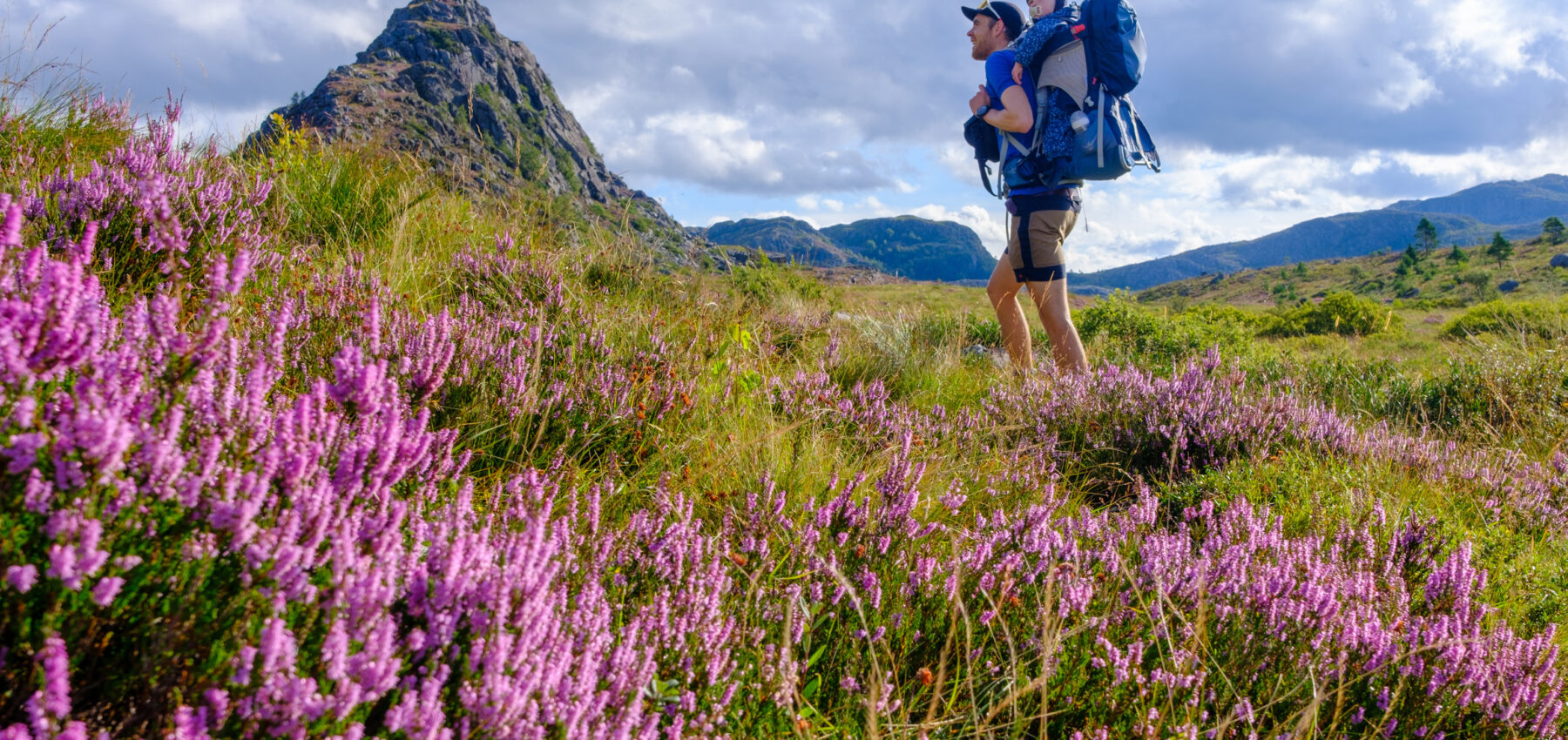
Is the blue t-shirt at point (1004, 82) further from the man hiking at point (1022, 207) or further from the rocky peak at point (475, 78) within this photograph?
the rocky peak at point (475, 78)

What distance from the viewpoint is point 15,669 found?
92cm

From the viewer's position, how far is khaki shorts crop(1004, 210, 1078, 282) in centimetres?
466

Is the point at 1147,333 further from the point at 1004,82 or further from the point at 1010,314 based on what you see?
the point at 1004,82

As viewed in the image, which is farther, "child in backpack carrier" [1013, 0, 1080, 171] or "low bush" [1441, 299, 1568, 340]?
"low bush" [1441, 299, 1568, 340]

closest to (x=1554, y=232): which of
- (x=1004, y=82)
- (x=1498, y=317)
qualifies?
(x=1498, y=317)

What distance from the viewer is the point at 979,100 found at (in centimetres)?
468

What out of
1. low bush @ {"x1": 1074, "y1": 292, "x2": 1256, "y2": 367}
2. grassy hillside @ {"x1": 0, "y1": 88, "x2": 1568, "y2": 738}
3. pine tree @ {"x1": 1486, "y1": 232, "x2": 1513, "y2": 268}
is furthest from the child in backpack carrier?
pine tree @ {"x1": 1486, "y1": 232, "x2": 1513, "y2": 268}

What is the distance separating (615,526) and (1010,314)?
381 cm

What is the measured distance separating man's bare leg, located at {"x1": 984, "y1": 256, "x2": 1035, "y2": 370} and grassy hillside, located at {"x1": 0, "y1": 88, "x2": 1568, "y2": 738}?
0.58 m

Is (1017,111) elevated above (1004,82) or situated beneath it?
situated beneath

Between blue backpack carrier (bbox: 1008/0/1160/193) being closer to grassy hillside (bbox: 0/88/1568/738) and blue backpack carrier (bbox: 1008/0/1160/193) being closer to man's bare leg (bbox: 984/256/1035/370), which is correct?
→ man's bare leg (bbox: 984/256/1035/370)

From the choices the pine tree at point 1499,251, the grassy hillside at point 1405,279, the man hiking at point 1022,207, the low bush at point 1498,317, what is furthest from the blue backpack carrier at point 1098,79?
the pine tree at point 1499,251

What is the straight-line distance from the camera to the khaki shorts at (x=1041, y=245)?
4664mm

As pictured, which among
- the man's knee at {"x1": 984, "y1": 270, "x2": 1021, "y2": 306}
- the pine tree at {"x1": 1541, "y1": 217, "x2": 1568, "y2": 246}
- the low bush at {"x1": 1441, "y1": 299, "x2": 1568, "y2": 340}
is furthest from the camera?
the pine tree at {"x1": 1541, "y1": 217, "x2": 1568, "y2": 246}
